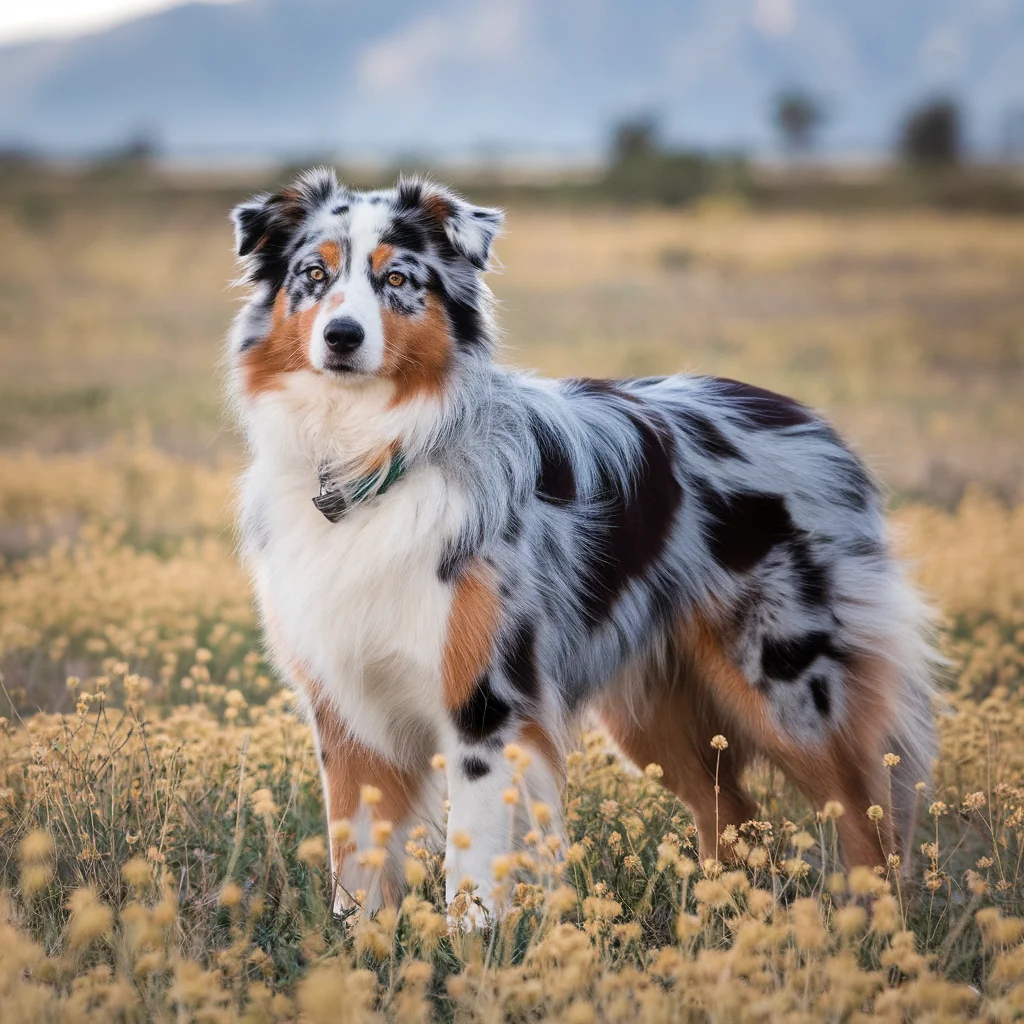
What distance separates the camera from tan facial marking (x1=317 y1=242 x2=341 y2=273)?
411 centimetres

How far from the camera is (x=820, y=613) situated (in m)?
→ 4.47

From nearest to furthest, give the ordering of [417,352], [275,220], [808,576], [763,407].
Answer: [417,352], [275,220], [808,576], [763,407]

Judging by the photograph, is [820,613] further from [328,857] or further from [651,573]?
[328,857]

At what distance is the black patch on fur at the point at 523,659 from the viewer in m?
3.93

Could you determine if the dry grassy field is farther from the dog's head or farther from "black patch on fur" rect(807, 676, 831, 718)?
the dog's head

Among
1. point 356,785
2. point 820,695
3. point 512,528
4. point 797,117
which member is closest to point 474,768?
point 356,785

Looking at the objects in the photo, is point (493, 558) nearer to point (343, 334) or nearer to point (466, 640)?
point (466, 640)

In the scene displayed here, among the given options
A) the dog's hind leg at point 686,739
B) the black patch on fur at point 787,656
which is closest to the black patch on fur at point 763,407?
the black patch on fur at point 787,656

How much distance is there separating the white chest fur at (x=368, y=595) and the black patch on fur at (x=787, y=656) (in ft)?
3.95

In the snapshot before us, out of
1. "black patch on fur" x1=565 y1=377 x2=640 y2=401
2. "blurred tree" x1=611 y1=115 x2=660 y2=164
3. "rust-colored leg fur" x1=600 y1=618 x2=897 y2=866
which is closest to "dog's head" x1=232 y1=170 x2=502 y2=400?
"black patch on fur" x1=565 y1=377 x2=640 y2=401

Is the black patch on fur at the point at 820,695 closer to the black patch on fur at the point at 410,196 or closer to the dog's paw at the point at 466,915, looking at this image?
the dog's paw at the point at 466,915

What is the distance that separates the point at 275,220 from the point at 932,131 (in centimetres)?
6618

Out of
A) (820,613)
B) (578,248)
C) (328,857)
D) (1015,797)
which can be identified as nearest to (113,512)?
(328,857)

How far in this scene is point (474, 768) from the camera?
12.7 feet
